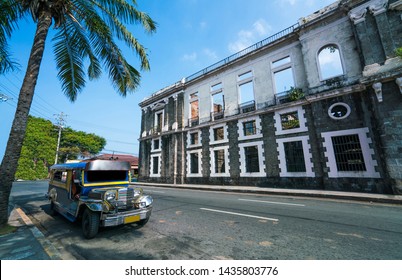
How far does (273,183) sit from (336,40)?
11.3 m

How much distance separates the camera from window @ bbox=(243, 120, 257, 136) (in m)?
15.4

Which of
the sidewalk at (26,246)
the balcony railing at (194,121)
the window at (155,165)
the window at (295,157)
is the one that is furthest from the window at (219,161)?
the sidewalk at (26,246)

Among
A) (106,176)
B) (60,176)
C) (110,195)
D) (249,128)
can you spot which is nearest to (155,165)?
(249,128)

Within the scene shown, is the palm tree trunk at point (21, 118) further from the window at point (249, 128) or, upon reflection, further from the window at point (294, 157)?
the window at point (294, 157)

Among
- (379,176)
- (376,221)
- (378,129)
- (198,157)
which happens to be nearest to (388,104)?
(378,129)

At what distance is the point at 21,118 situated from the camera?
16.8 ft

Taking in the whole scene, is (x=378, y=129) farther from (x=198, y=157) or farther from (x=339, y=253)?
(x=198, y=157)

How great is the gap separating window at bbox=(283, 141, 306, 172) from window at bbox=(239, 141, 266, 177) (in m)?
1.96

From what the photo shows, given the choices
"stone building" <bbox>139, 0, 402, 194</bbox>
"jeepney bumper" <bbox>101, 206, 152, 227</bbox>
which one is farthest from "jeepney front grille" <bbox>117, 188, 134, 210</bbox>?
"stone building" <bbox>139, 0, 402, 194</bbox>

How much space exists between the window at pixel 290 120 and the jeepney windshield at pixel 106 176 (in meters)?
12.0

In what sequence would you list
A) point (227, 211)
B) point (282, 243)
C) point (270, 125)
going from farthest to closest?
1. point (270, 125)
2. point (227, 211)
3. point (282, 243)

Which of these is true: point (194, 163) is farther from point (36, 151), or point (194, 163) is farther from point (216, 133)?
point (36, 151)

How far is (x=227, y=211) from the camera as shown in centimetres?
664

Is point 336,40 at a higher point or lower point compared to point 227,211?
higher
